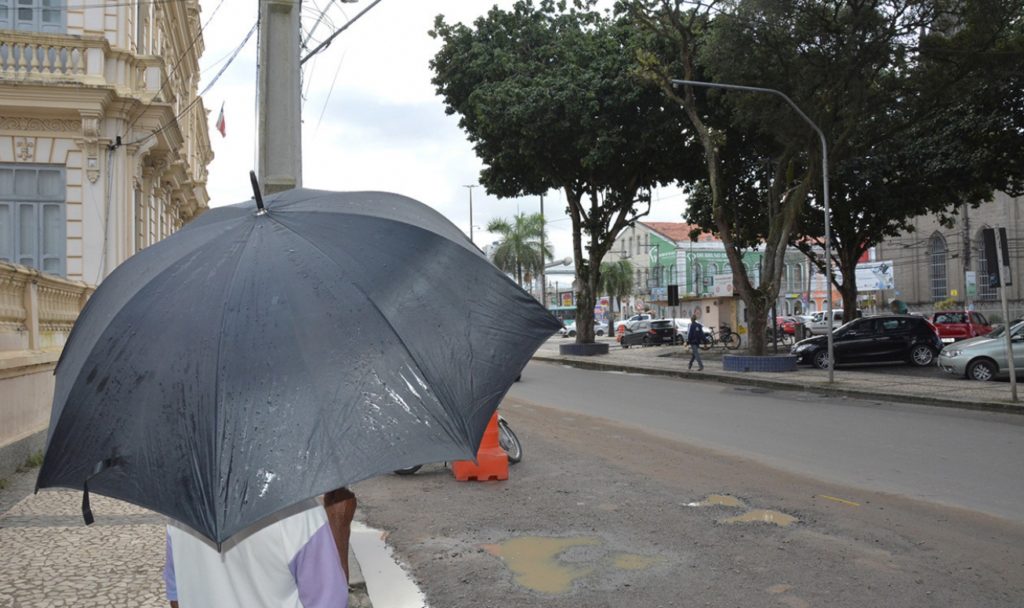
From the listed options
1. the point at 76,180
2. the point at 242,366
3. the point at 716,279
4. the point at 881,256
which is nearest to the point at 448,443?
the point at 242,366

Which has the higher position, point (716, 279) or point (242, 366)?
point (716, 279)

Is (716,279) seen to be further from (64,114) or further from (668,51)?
(64,114)

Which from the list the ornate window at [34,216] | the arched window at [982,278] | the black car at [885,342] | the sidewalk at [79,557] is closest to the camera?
the sidewalk at [79,557]

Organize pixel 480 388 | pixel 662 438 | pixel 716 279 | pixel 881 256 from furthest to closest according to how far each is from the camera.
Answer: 1. pixel 716 279
2. pixel 881 256
3. pixel 662 438
4. pixel 480 388

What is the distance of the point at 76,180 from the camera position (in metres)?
14.7

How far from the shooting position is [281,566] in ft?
7.21

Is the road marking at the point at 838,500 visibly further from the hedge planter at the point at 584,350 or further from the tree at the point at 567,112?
the hedge planter at the point at 584,350

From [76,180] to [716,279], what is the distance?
2243 inches

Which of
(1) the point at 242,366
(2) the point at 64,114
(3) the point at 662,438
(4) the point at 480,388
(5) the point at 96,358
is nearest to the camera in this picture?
(1) the point at 242,366

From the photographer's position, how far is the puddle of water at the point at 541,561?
5293 millimetres

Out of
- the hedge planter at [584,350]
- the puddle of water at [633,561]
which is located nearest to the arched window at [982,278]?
the hedge planter at [584,350]

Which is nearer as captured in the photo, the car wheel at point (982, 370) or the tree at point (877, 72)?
the car wheel at point (982, 370)

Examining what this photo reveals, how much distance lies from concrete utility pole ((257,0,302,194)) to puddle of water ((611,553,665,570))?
3.50m

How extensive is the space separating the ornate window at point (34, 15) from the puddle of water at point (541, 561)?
13.1 m
